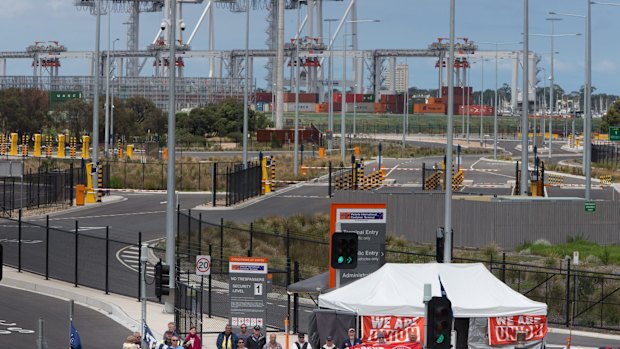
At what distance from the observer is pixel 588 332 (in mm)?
28234

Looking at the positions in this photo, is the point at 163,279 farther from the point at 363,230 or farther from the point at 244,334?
the point at 363,230

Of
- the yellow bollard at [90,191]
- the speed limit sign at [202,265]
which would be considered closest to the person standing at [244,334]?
the speed limit sign at [202,265]

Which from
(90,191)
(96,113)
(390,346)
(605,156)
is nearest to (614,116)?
(605,156)

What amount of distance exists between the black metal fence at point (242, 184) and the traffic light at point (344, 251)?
32.0 meters

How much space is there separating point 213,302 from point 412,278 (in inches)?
379

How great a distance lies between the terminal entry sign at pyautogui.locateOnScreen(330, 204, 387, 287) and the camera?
75.3 feet

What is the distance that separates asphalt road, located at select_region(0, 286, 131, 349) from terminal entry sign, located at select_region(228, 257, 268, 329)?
10.5 feet

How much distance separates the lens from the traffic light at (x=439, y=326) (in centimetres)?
1602

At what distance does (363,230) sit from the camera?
Answer: 2334 centimetres

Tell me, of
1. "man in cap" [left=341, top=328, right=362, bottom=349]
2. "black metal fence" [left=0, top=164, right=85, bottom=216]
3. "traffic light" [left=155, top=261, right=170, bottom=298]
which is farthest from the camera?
"black metal fence" [left=0, top=164, right=85, bottom=216]

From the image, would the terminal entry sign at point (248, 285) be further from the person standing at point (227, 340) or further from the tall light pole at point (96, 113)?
the tall light pole at point (96, 113)

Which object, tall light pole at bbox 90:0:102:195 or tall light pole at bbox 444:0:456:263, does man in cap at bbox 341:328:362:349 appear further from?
tall light pole at bbox 90:0:102:195

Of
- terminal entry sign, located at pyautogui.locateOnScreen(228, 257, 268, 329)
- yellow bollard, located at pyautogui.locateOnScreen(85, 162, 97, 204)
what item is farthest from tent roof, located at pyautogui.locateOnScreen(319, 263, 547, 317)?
yellow bollard, located at pyautogui.locateOnScreen(85, 162, 97, 204)

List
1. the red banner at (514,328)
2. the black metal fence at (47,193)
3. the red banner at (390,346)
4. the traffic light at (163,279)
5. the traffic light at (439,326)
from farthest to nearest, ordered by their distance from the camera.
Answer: the black metal fence at (47,193), the traffic light at (163,279), the red banner at (514,328), the red banner at (390,346), the traffic light at (439,326)
